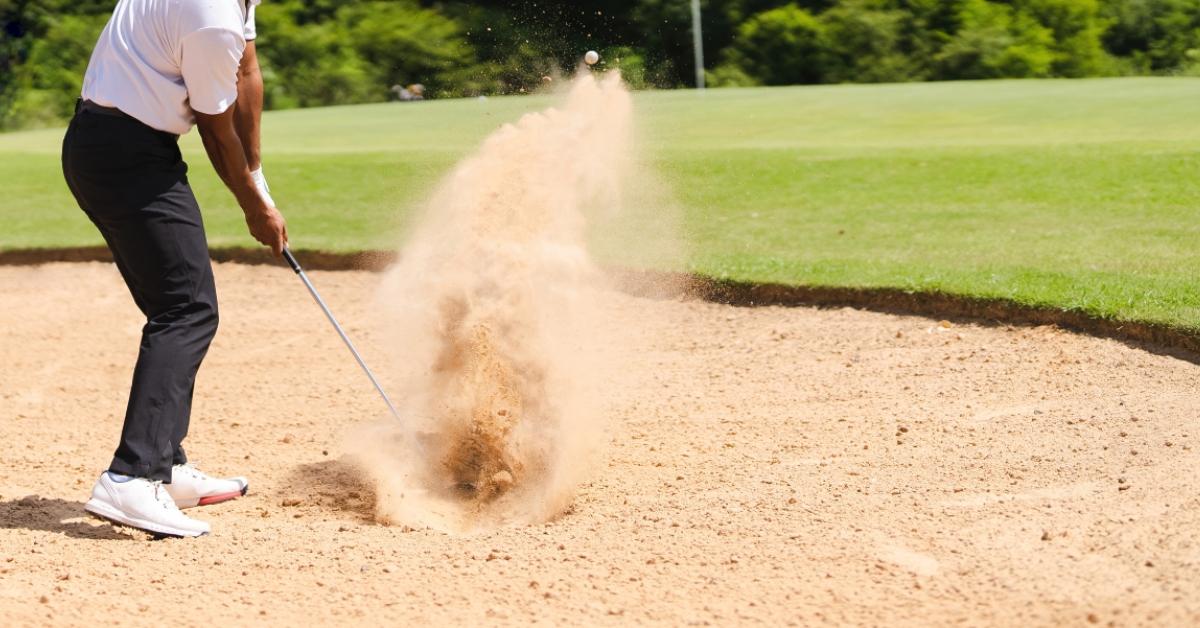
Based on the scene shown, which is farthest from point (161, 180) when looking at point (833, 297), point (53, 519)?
point (833, 297)

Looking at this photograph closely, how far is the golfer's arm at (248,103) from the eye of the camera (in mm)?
4816

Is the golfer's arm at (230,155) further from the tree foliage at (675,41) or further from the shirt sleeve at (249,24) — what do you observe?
the tree foliage at (675,41)

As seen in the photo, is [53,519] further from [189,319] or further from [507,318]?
[507,318]

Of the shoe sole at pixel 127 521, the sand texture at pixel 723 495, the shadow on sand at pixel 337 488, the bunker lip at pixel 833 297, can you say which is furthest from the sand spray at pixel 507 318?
the bunker lip at pixel 833 297

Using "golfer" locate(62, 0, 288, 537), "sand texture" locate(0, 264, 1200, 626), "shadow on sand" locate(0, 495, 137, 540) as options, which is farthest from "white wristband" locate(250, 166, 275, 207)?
"shadow on sand" locate(0, 495, 137, 540)

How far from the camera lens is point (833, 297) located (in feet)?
25.8

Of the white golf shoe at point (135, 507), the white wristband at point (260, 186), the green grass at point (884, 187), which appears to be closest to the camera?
the white golf shoe at point (135, 507)

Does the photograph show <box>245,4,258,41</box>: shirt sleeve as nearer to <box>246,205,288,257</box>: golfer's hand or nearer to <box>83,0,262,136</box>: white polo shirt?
<box>83,0,262,136</box>: white polo shirt

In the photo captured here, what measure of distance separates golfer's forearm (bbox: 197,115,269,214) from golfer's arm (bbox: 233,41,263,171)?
14 cm

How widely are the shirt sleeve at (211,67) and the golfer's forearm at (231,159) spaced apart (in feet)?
0.32

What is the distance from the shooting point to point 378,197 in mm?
12266

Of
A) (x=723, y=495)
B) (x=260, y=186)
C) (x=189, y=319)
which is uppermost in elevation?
(x=260, y=186)

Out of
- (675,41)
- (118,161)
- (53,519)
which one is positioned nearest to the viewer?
(118,161)

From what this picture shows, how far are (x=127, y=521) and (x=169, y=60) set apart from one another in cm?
157
